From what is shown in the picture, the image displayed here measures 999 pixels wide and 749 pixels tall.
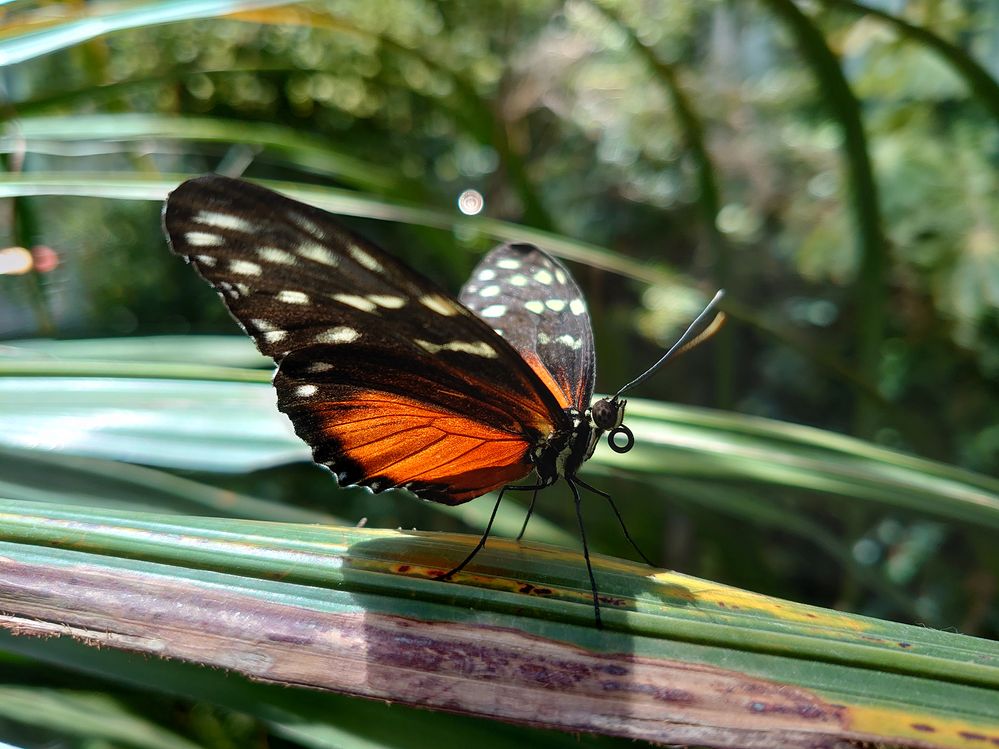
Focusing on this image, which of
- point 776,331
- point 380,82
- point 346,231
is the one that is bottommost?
point 776,331

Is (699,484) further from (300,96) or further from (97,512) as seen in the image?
(300,96)

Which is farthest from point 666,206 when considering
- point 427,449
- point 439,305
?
point 439,305

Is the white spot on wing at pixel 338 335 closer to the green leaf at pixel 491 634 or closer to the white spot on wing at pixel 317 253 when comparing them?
the white spot on wing at pixel 317 253

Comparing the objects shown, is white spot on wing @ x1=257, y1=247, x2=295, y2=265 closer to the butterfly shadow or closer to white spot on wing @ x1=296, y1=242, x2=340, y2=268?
white spot on wing @ x1=296, y1=242, x2=340, y2=268

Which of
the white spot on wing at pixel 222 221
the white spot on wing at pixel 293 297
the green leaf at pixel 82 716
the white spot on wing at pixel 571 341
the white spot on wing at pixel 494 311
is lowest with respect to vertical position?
the green leaf at pixel 82 716

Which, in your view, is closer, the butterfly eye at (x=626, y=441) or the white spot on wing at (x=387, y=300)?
the white spot on wing at (x=387, y=300)

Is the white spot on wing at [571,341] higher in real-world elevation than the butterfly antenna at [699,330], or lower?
lower

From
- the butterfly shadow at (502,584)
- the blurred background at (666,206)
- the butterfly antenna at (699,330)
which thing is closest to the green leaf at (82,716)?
the blurred background at (666,206)

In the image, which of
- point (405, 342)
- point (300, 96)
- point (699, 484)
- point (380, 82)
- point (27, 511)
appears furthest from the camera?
point (300, 96)

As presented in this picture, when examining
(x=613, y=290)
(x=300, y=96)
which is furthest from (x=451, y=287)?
(x=300, y=96)

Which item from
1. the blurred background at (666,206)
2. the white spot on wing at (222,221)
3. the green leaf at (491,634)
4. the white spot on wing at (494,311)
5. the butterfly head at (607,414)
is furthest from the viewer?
A: the blurred background at (666,206)
